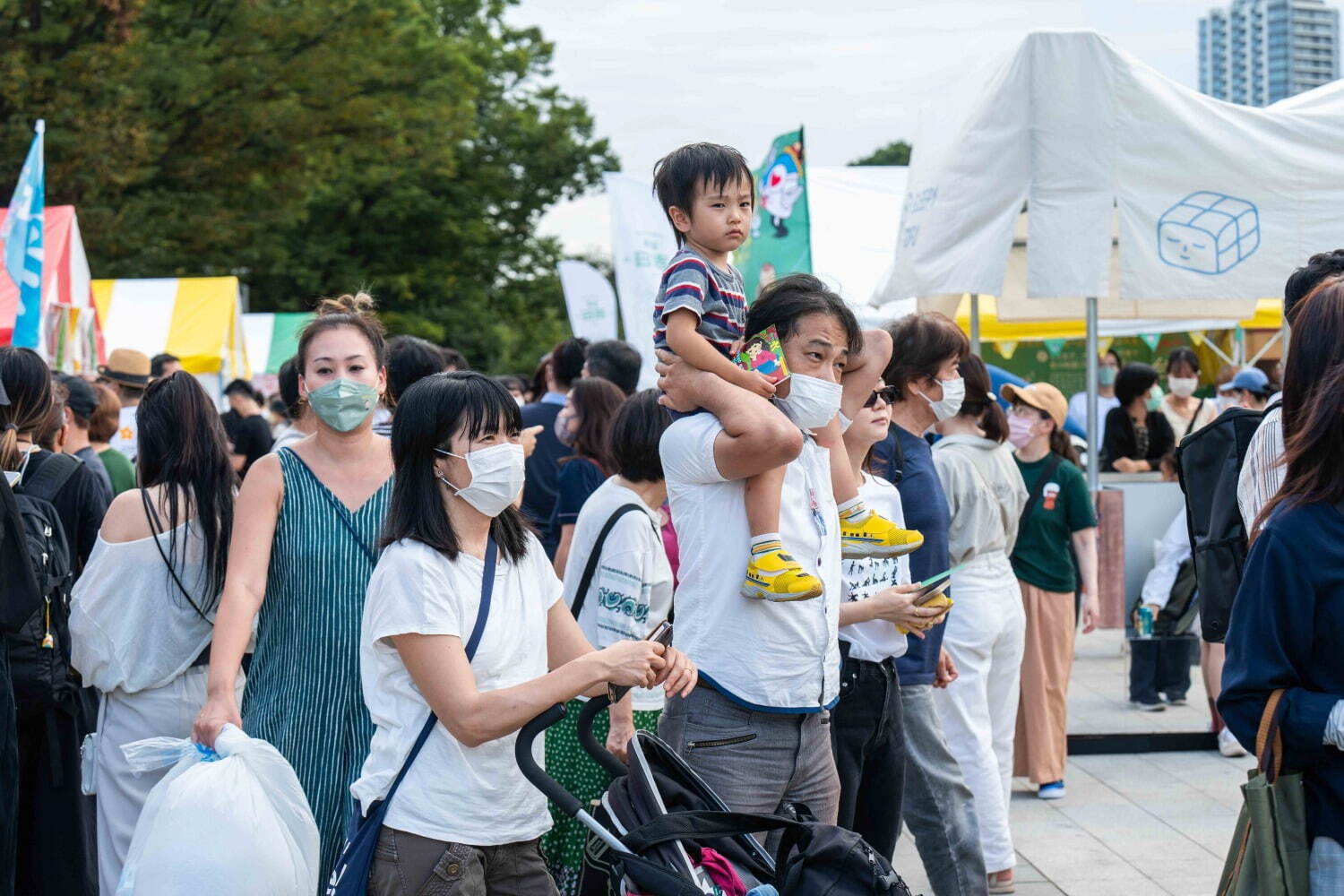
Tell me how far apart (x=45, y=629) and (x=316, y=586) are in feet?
5.05

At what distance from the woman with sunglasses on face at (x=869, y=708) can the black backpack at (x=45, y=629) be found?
242cm

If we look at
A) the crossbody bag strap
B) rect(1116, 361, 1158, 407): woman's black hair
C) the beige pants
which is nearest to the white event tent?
the beige pants

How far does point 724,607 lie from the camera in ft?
10.5

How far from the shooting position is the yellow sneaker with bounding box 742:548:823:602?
3.06 m

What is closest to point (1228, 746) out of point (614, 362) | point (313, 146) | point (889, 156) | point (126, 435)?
point (614, 362)

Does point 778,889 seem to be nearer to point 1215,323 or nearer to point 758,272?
point 758,272

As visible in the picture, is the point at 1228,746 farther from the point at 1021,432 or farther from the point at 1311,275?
the point at 1311,275

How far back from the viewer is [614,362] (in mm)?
7488

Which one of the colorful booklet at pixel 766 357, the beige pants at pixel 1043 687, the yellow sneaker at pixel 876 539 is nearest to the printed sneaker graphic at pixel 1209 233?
the beige pants at pixel 1043 687

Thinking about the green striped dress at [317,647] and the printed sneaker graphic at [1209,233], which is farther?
the printed sneaker graphic at [1209,233]

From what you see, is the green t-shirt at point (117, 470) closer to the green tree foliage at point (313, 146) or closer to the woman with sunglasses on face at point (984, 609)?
the woman with sunglasses on face at point (984, 609)

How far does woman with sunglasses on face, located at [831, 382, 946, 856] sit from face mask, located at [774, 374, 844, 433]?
70cm

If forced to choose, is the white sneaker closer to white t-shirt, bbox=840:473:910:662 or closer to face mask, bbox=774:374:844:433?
white t-shirt, bbox=840:473:910:662

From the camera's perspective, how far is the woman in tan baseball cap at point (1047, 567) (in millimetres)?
6977
